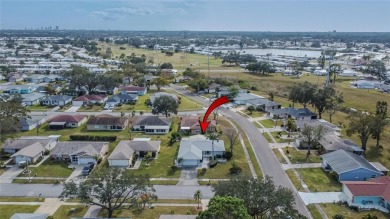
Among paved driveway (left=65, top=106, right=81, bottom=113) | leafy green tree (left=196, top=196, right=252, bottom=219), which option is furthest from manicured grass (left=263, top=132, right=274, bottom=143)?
paved driveway (left=65, top=106, right=81, bottom=113)

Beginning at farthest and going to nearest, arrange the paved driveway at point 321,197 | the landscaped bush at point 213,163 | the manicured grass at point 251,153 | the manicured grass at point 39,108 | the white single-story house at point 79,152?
1. the manicured grass at point 39,108
2. the white single-story house at point 79,152
3. the landscaped bush at point 213,163
4. the manicured grass at point 251,153
5. the paved driveway at point 321,197

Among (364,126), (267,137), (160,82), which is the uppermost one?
(160,82)

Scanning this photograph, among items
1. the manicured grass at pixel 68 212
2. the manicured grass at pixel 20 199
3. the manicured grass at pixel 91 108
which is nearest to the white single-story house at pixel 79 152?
the manicured grass at pixel 20 199

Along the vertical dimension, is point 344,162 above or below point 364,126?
below

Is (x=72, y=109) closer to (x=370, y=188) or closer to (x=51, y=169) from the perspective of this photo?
(x=51, y=169)

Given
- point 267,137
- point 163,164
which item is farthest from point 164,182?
point 267,137

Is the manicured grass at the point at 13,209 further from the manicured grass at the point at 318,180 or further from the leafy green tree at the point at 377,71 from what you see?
the leafy green tree at the point at 377,71
